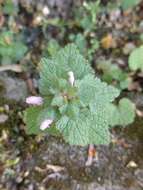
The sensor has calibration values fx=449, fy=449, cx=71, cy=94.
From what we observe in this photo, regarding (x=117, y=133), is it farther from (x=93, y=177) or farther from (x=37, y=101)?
(x=37, y=101)

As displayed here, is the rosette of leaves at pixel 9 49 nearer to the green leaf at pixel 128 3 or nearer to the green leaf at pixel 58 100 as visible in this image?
the green leaf at pixel 128 3

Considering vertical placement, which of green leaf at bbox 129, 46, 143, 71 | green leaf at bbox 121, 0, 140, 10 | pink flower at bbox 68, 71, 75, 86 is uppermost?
green leaf at bbox 121, 0, 140, 10

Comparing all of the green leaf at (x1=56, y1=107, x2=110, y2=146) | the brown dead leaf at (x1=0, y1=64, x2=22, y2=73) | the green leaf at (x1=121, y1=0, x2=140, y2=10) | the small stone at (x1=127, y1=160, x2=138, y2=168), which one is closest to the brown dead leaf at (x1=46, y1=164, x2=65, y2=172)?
the small stone at (x1=127, y1=160, x2=138, y2=168)

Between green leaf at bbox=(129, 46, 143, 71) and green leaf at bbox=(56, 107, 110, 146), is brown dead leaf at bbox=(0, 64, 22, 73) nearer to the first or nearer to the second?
green leaf at bbox=(129, 46, 143, 71)

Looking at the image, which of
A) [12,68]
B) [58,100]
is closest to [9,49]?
[12,68]

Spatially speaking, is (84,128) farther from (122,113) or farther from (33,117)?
(122,113)

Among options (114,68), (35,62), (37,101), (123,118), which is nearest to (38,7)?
(35,62)

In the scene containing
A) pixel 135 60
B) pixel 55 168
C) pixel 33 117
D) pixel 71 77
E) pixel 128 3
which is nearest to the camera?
pixel 71 77
